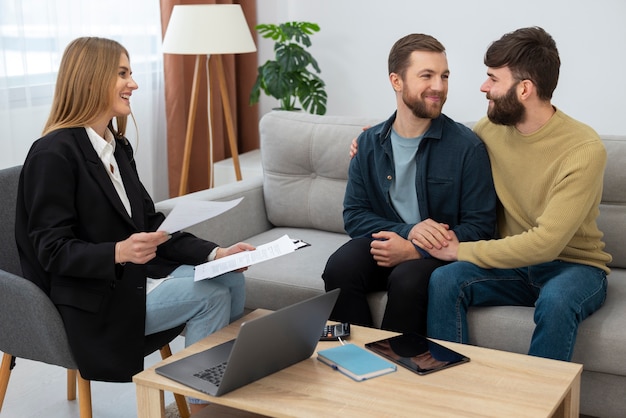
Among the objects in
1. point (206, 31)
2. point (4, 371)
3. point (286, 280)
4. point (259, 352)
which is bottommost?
point (4, 371)

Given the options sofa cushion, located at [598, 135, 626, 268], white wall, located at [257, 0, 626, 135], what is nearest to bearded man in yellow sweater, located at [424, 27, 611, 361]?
sofa cushion, located at [598, 135, 626, 268]

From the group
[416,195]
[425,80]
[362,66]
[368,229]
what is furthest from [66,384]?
[362,66]

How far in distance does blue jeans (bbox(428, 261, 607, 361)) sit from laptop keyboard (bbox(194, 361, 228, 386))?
28.7 inches

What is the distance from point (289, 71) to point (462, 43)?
880mm

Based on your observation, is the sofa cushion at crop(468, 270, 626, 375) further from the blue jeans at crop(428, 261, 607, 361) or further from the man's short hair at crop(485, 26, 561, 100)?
the man's short hair at crop(485, 26, 561, 100)

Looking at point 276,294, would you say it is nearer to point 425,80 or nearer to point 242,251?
point 242,251

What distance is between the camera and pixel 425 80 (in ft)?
8.45

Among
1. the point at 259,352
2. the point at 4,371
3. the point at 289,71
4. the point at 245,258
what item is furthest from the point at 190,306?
the point at 289,71

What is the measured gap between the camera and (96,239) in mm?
2188

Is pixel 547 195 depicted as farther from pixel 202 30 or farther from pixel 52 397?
pixel 202 30

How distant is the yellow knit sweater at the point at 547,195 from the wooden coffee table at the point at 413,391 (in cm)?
46

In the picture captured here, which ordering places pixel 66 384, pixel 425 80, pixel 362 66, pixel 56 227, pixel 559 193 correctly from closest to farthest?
pixel 56 227 < pixel 559 193 < pixel 425 80 < pixel 66 384 < pixel 362 66

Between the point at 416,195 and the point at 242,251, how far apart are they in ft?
2.07

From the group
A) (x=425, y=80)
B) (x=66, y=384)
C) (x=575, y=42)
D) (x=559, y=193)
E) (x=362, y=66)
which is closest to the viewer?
(x=559, y=193)
